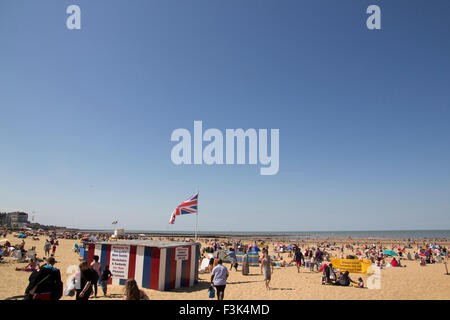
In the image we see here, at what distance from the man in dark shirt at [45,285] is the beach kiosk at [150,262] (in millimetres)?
5218

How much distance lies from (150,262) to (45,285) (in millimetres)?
5680

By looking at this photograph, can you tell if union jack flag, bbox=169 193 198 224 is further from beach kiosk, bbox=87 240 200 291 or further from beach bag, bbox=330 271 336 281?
beach bag, bbox=330 271 336 281

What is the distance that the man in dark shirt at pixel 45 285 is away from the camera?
15.6ft

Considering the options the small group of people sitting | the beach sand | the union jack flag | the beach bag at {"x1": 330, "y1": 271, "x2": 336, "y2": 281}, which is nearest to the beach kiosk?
the beach sand

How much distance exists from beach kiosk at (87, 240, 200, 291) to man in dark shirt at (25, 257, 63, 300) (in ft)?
17.1

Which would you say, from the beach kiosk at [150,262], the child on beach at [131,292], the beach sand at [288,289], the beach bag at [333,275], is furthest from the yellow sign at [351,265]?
the child on beach at [131,292]

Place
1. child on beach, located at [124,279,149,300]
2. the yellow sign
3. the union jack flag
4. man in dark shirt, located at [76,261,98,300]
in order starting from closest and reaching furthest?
1. child on beach, located at [124,279,149,300]
2. man in dark shirt, located at [76,261,98,300]
3. the union jack flag
4. the yellow sign

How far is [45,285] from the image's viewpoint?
16.0 ft

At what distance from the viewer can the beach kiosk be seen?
1020 cm
